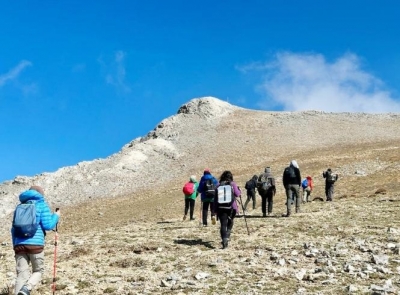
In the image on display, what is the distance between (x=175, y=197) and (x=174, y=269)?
36.5 metres

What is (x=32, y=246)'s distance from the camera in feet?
30.5

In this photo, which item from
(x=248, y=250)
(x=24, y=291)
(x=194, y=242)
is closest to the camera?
(x=24, y=291)

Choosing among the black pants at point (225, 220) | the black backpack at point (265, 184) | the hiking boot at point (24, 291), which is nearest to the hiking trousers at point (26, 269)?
the hiking boot at point (24, 291)

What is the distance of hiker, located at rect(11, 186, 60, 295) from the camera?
929cm

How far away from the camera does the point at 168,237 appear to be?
1736 cm

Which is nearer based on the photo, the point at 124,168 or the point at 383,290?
the point at 383,290

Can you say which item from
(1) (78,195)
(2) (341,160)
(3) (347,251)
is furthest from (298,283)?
(1) (78,195)

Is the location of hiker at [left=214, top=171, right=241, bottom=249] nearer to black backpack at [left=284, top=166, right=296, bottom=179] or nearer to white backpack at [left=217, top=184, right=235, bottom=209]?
white backpack at [left=217, top=184, right=235, bottom=209]

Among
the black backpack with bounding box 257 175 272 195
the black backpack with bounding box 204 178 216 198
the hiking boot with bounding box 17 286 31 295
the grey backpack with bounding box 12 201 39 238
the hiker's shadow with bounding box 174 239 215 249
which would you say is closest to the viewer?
the hiking boot with bounding box 17 286 31 295

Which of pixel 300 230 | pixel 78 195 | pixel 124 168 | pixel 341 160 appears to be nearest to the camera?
pixel 300 230

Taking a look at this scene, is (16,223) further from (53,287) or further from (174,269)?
(174,269)

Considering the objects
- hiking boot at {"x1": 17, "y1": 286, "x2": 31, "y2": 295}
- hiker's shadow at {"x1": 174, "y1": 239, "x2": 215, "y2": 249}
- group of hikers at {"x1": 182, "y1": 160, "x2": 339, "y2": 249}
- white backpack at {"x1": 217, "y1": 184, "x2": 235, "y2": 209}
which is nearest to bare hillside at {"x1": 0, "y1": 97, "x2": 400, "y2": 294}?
Answer: hiker's shadow at {"x1": 174, "y1": 239, "x2": 215, "y2": 249}

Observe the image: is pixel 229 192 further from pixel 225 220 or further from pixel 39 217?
pixel 39 217

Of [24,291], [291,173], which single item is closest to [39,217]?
[24,291]
